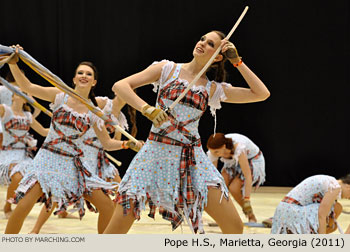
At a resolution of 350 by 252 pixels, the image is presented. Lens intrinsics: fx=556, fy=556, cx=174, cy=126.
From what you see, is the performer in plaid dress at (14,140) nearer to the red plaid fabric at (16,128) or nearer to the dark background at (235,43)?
the red plaid fabric at (16,128)

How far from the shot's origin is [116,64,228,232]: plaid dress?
2908 mm

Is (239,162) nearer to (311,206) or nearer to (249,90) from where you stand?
(311,206)

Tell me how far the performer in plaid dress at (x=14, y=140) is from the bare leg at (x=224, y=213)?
3018 millimetres

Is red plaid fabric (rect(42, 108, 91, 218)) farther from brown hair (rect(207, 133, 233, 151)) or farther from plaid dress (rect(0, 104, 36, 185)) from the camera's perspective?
plaid dress (rect(0, 104, 36, 185))

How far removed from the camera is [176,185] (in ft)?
9.56

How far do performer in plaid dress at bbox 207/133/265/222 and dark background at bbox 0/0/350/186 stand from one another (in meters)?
2.76

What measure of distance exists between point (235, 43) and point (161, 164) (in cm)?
546

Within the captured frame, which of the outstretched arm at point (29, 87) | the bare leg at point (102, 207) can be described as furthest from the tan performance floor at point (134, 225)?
the outstretched arm at point (29, 87)

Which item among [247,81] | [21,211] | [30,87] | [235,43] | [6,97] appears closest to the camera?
[247,81]

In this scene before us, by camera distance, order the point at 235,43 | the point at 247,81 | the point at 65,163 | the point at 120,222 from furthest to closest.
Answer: the point at 235,43
the point at 65,163
the point at 247,81
the point at 120,222

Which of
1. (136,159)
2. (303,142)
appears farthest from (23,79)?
(303,142)

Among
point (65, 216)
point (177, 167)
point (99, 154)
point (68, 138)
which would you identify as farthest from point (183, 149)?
point (65, 216)

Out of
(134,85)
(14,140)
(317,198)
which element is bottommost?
(317,198)

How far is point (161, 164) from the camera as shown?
9.59 feet
